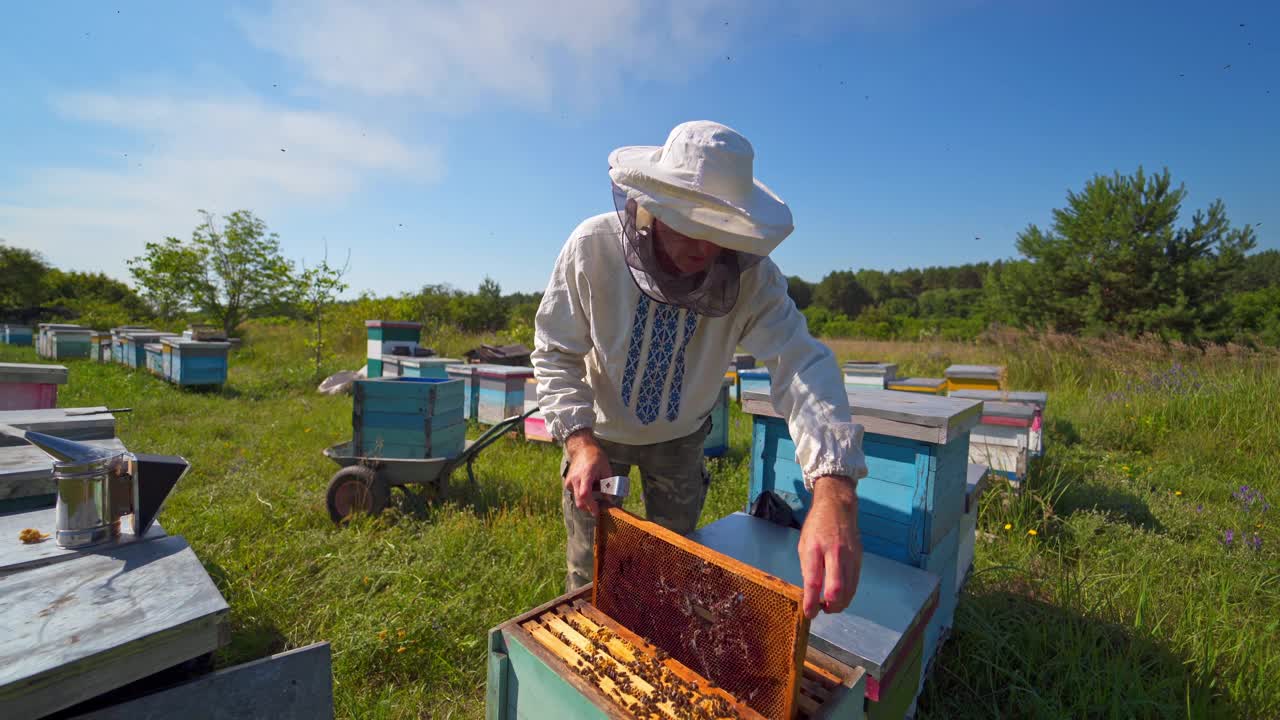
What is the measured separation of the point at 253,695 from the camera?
41.8 inches

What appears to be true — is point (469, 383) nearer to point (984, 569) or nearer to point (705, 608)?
point (984, 569)

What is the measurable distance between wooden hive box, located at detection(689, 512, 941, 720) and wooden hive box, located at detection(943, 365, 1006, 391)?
537 cm

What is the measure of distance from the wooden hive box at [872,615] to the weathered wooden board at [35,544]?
1475 millimetres

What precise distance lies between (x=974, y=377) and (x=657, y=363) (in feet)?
19.2

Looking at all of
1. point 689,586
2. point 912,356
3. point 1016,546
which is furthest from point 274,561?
point 912,356

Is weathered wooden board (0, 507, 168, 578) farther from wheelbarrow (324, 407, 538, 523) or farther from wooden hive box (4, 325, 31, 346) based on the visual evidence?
wooden hive box (4, 325, 31, 346)

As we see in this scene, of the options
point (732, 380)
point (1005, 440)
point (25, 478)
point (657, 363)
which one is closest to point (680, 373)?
point (657, 363)

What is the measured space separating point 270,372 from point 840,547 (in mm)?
12497

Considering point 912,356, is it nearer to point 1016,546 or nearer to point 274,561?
point 1016,546

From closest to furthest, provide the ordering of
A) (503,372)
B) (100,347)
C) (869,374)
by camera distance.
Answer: (503,372), (869,374), (100,347)

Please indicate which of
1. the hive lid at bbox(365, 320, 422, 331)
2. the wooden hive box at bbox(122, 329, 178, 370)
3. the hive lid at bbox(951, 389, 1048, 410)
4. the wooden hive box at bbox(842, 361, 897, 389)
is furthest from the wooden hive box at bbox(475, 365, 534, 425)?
the wooden hive box at bbox(122, 329, 178, 370)

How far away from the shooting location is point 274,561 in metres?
2.84

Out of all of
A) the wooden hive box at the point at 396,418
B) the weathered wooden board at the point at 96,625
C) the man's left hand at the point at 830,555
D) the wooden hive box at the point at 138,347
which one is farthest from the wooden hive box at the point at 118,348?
the man's left hand at the point at 830,555

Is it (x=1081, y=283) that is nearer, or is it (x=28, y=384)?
(x=28, y=384)
